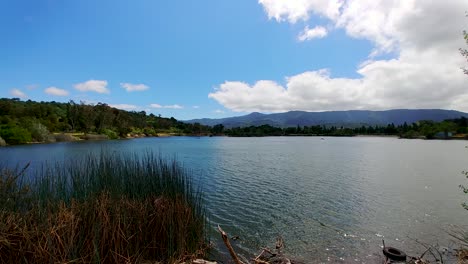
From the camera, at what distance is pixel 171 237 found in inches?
253

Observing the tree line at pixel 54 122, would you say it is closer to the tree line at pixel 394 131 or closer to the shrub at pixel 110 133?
the shrub at pixel 110 133

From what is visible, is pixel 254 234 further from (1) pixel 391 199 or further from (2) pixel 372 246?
(1) pixel 391 199

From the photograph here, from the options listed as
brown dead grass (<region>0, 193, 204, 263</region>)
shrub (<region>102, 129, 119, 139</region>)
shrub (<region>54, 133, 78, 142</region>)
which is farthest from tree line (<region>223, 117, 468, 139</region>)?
brown dead grass (<region>0, 193, 204, 263</region>)

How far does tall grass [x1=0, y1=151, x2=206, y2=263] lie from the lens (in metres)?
4.89

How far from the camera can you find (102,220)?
5.57 m

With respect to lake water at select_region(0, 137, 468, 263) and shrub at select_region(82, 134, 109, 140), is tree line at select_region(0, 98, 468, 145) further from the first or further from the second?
lake water at select_region(0, 137, 468, 263)

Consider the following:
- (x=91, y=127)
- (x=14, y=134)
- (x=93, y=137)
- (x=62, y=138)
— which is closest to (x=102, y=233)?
(x=14, y=134)

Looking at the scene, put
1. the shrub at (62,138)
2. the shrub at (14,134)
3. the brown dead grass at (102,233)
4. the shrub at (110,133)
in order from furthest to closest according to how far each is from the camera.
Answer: the shrub at (110,133)
the shrub at (62,138)
the shrub at (14,134)
the brown dead grass at (102,233)

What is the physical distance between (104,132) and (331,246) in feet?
334

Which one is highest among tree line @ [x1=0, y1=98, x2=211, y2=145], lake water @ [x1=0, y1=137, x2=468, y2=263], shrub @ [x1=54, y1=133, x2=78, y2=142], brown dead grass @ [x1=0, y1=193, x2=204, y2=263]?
tree line @ [x1=0, y1=98, x2=211, y2=145]

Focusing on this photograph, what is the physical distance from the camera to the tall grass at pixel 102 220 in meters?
4.89

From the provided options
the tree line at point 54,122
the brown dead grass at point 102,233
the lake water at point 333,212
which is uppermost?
the tree line at point 54,122

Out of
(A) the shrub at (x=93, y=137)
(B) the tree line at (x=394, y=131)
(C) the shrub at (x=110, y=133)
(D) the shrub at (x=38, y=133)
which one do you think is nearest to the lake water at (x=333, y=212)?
(D) the shrub at (x=38, y=133)

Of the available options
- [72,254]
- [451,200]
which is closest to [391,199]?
[451,200]
